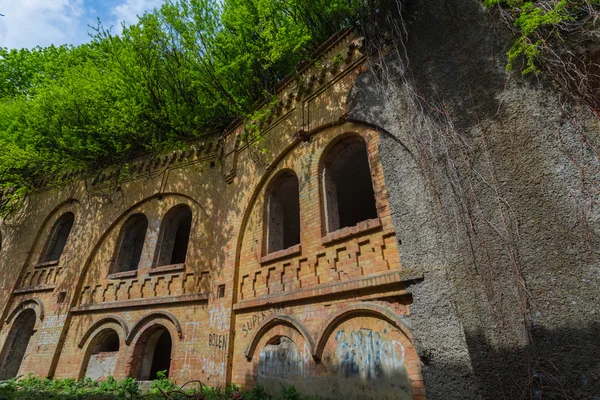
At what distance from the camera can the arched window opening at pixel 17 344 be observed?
9227 mm

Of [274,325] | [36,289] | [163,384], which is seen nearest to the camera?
[274,325]

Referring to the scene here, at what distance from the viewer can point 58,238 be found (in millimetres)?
11273

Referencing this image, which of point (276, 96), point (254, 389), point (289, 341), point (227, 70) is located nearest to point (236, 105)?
point (227, 70)

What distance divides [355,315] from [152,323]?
5566 millimetres

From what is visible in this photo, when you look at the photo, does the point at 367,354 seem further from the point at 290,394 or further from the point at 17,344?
the point at 17,344

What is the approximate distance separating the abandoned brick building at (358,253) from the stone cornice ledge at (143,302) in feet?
0.21

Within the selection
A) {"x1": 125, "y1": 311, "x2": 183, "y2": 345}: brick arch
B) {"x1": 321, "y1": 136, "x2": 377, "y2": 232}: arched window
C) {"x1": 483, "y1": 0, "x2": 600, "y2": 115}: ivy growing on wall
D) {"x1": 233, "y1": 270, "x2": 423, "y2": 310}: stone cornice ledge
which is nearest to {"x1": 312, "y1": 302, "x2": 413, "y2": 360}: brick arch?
{"x1": 233, "y1": 270, "x2": 423, "y2": 310}: stone cornice ledge

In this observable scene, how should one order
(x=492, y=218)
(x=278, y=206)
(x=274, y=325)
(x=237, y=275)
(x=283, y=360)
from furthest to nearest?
(x=278, y=206)
(x=237, y=275)
(x=274, y=325)
(x=283, y=360)
(x=492, y=218)

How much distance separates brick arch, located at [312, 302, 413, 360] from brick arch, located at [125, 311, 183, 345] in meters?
4.14

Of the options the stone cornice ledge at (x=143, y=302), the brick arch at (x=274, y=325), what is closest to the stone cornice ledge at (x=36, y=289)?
the stone cornice ledge at (x=143, y=302)

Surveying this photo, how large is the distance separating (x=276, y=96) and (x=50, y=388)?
8795mm

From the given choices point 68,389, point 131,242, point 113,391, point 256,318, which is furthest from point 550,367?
point 131,242

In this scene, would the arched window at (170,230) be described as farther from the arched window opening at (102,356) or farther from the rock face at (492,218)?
the rock face at (492,218)

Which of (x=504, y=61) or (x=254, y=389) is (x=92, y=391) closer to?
(x=254, y=389)
